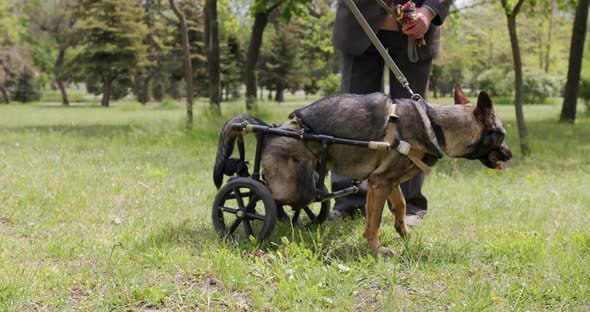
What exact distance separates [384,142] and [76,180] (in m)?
3.70

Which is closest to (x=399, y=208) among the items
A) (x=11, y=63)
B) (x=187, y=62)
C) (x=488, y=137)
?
(x=488, y=137)

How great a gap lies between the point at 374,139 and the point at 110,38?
116 feet

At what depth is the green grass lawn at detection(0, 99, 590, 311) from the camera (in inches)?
106

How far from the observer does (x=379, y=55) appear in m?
4.37

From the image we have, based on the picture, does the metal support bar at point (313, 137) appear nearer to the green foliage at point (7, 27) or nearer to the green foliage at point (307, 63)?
the green foliage at point (307, 63)

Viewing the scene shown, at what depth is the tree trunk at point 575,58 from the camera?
15.4m

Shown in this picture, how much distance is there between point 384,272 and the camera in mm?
3041

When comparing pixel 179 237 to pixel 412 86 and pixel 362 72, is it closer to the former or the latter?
pixel 362 72

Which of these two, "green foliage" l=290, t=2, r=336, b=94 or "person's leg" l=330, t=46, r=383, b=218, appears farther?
"green foliage" l=290, t=2, r=336, b=94

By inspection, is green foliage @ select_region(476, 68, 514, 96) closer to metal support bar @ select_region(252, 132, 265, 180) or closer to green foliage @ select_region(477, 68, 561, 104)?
green foliage @ select_region(477, 68, 561, 104)

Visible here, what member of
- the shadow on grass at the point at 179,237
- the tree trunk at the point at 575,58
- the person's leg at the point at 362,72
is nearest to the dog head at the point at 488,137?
the person's leg at the point at 362,72

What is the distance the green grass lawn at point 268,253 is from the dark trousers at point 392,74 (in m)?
0.28

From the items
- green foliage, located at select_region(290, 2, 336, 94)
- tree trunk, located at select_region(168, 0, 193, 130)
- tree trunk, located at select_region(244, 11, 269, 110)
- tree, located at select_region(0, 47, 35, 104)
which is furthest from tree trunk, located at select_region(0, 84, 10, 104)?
tree trunk, located at select_region(168, 0, 193, 130)

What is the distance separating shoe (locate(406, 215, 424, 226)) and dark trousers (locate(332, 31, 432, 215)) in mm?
79
